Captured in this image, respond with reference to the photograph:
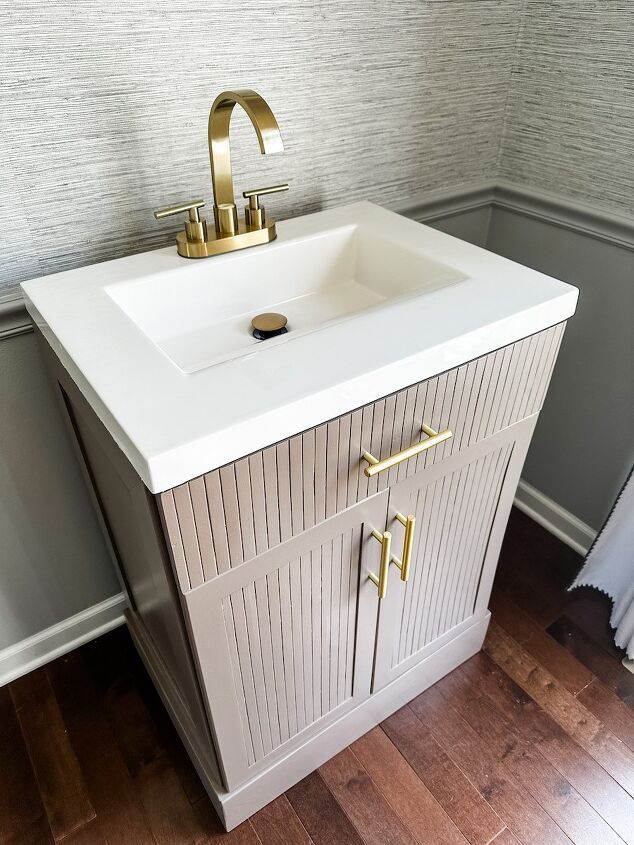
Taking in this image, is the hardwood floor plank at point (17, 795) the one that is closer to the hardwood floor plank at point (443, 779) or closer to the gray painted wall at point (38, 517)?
the gray painted wall at point (38, 517)

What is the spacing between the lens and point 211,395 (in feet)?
2.10

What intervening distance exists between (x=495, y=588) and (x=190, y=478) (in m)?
1.04

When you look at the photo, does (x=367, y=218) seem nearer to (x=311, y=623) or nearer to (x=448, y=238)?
(x=448, y=238)

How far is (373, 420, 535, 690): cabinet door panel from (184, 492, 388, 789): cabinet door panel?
0.15 feet

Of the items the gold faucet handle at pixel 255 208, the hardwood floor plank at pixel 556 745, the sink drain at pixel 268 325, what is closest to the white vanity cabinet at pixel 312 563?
the hardwood floor plank at pixel 556 745

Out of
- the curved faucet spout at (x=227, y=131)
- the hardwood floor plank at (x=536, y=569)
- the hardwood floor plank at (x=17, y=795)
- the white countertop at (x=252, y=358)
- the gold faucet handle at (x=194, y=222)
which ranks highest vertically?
the curved faucet spout at (x=227, y=131)

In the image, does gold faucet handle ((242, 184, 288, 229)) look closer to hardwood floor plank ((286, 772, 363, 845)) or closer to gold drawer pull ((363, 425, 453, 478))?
gold drawer pull ((363, 425, 453, 478))

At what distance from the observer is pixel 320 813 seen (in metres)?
1.06

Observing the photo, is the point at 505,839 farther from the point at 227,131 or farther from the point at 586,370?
the point at 227,131

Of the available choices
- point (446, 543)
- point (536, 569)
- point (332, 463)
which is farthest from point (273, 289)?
point (536, 569)

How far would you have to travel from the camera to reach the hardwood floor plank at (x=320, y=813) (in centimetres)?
103

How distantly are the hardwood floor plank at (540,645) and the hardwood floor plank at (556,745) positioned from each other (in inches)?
3.5

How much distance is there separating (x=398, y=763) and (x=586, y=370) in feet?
2.84

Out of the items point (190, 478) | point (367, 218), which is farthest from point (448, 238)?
point (190, 478)
